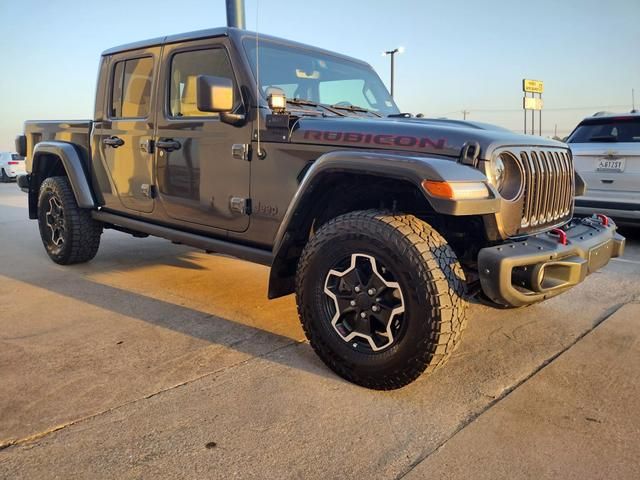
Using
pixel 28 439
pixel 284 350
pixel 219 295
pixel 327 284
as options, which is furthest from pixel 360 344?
pixel 219 295

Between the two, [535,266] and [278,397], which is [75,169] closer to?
[278,397]

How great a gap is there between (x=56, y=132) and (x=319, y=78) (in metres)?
2.94

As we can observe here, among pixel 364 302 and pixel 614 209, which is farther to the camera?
pixel 614 209

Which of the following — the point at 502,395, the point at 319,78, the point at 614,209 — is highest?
the point at 319,78

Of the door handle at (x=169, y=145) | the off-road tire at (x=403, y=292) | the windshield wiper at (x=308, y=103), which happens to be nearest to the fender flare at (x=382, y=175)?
the off-road tire at (x=403, y=292)

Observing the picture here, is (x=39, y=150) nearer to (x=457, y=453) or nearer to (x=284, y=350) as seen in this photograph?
(x=284, y=350)

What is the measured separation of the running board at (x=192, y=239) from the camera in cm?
349

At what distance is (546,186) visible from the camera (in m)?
3.05

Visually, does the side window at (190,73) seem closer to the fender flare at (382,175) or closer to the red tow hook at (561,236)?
the fender flare at (382,175)

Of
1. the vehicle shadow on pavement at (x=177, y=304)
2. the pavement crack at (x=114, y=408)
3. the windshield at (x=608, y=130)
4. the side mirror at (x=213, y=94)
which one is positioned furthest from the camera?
the windshield at (x=608, y=130)

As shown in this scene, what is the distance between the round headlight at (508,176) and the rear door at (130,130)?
2626 mm

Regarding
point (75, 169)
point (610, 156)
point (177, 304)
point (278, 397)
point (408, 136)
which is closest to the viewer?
point (278, 397)

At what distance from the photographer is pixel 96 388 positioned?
9.04 feet

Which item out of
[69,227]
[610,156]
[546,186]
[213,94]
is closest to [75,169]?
[69,227]
